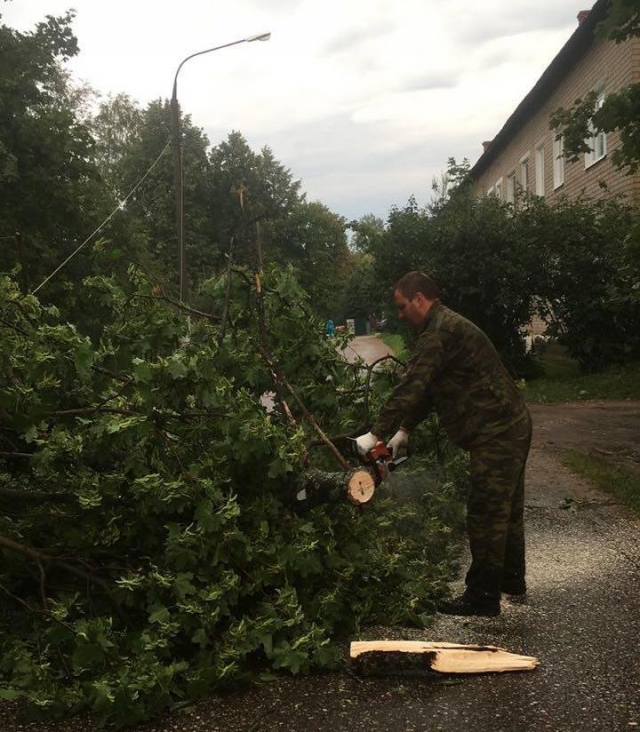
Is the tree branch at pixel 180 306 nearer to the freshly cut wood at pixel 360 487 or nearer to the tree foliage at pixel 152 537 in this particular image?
the tree foliage at pixel 152 537

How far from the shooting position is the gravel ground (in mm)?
3088

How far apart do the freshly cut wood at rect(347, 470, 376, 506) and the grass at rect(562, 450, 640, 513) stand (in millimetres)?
2943

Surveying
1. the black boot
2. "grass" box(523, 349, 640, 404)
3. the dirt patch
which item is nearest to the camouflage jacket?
the black boot

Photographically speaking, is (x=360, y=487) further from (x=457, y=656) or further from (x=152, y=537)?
(x=152, y=537)

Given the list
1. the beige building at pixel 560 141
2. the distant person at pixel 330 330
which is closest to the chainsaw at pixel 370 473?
the distant person at pixel 330 330

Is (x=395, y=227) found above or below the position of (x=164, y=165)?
below

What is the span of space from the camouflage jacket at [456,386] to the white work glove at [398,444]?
0.04 meters

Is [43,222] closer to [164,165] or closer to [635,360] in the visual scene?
[635,360]

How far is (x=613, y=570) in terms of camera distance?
15.5 feet

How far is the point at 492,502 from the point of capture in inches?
165

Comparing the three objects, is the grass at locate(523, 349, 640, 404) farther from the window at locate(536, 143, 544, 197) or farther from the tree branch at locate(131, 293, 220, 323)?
the window at locate(536, 143, 544, 197)

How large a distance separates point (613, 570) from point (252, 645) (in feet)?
7.53

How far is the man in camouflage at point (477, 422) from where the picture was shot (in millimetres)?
4133

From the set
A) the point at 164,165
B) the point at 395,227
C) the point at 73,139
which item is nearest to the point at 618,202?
the point at 395,227
